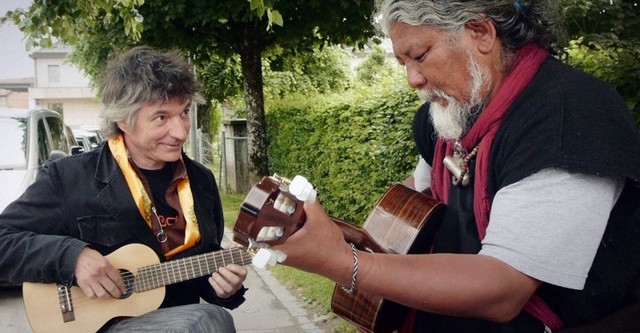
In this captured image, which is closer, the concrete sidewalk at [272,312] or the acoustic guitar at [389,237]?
the acoustic guitar at [389,237]

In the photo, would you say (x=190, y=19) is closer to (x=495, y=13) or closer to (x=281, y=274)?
(x=281, y=274)

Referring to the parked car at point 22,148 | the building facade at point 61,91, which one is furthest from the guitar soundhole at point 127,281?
the building facade at point 61,91

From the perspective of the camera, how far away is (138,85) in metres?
2.98

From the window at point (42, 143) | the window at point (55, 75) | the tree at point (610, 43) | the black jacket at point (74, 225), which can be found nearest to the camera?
the black jacket at point (74, 225)

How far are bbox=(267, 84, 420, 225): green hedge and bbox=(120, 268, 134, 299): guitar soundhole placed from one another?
3.97 m

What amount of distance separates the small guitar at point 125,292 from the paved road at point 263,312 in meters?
2.73

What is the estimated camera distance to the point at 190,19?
10.9m

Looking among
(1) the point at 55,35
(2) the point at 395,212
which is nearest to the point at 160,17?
(1) the point at 55,35

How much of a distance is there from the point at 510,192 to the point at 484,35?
1.52ft

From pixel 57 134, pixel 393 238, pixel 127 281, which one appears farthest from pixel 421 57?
pixel 57 134

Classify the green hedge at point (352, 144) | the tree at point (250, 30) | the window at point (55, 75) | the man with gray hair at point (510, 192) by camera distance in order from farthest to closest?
the window at point (55, 75), the tree at point (250, 30), the green hedge at point (352, 144), the man with gray hair at point (510, 192)

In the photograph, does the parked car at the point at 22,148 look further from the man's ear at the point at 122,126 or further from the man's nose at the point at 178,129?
the man's nose at the point at 178,129

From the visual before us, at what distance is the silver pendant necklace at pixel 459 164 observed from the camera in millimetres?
1820

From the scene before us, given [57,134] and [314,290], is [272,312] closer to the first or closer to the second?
[314,290]
